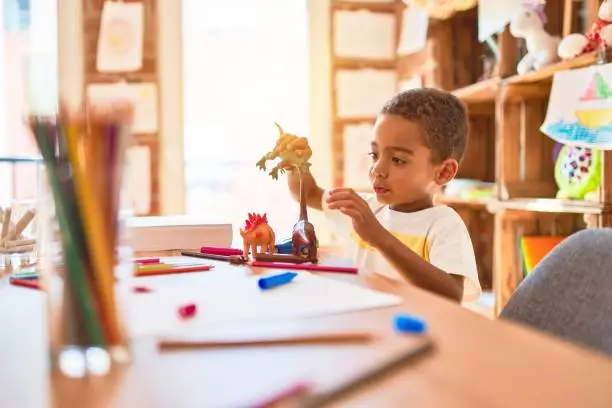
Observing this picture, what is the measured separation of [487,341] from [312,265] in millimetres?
391

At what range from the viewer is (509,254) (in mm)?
2025

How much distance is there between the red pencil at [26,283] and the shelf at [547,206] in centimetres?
131

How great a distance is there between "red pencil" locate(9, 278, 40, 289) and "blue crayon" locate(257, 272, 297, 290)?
0.25 metres

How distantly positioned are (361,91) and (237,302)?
2.28 meters

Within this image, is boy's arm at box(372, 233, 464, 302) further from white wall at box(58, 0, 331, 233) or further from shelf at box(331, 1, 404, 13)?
shelf at box(331, 1, 404, 13)

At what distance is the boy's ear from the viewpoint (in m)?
1.19

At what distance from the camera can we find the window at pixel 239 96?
273 cm

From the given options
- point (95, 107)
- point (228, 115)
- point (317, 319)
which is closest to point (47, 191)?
point (95, 107)

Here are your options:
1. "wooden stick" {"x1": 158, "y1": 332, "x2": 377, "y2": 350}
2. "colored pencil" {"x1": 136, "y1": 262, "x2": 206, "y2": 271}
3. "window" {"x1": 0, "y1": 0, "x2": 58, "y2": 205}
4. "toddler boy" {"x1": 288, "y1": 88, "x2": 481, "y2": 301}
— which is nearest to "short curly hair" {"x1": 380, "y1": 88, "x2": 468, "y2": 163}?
"toddler boy" {"x1": 288, "y1": 88, "x2": 481, "y2": 301}

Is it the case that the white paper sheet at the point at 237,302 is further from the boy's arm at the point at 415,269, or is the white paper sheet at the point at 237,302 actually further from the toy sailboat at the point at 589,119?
the toy sailboat at the point at 589,119

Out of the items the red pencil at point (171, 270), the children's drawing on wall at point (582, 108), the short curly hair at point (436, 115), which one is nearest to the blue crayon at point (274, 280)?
the red pencil at point (171, 270)

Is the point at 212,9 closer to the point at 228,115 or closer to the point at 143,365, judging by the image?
the point at 228,115

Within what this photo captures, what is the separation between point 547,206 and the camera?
1793 mm

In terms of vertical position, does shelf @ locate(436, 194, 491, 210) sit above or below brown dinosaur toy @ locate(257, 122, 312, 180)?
below
